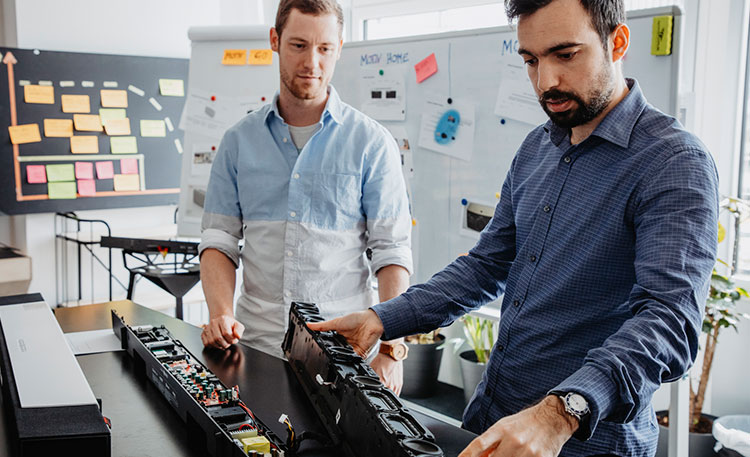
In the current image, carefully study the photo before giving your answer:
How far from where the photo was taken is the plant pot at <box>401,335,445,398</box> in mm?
3635

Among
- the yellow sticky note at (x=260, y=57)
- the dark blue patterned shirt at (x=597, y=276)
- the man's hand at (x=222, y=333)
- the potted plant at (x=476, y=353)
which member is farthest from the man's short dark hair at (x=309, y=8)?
the potted plant at (x=476, y=353)

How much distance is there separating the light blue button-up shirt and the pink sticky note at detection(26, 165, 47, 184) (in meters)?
2.90

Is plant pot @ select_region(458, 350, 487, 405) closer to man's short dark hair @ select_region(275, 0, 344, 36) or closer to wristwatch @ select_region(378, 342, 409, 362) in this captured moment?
wristwatch @ select_region(378, 342, 409, 362)

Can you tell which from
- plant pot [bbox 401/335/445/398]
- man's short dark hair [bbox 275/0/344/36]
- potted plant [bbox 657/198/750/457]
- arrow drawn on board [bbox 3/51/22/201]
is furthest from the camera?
arrow drawn on board [bbox 3/51/22/201]

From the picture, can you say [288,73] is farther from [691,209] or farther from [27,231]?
[27,231]

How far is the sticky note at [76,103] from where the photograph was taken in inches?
169

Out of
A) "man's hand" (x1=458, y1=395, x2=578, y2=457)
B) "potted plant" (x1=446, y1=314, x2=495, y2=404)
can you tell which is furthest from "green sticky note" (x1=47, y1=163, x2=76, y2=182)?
"man's hand" (x1=458, y1=395, x2=578, y2=457)

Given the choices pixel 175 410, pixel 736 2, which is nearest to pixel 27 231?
pixel 175 410

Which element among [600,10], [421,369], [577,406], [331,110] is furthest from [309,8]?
[421,369]

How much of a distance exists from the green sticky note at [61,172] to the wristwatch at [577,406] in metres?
4.09

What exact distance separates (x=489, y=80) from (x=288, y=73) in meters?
0.91

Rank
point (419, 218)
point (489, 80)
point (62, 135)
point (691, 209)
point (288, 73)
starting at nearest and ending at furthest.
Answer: point (691, 209) → point (288, 73) → point (489, 80) → point (419, 218) → point (62, 135)

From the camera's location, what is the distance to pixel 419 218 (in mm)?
2629

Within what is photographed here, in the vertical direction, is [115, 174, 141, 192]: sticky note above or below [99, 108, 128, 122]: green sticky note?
below
